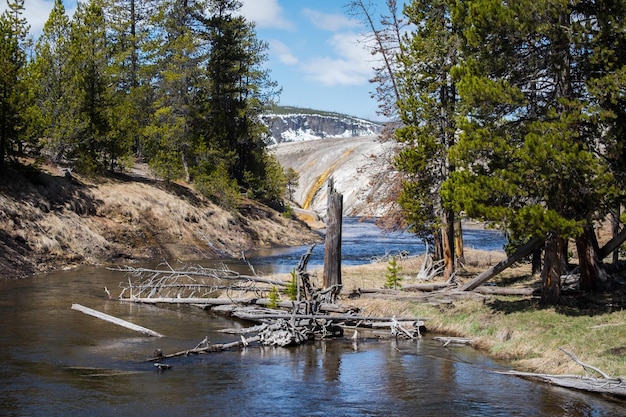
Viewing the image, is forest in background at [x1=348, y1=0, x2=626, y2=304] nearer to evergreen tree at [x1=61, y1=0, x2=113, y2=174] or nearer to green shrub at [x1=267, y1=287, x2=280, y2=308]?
green shrub at [x1=267, y1=287, x2=280, y2=308]

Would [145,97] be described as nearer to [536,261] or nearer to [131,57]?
[131,57]

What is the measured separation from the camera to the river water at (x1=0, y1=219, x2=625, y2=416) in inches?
412

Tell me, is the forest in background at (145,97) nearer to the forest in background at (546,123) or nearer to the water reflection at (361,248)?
the water reflection at (361,248)

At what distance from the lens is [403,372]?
42.4 feet

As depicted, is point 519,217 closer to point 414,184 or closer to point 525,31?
point 525,31

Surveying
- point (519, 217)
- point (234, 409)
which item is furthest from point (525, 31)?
point (234, 409)

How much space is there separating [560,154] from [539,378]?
14.9ft

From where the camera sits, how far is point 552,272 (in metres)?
16.1

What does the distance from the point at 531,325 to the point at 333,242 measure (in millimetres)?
6660

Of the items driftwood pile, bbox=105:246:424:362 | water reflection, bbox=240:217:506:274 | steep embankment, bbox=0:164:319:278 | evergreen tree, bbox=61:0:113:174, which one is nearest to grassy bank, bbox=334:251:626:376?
driftwood pile, bbox=105:246:424:362

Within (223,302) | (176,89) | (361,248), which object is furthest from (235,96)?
(223,302)

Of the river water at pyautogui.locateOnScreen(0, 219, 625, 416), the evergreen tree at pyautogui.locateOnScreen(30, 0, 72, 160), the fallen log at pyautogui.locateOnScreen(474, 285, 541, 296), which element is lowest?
the river water at pyautogui.locateOnScreen(0, 219, 625, 416)

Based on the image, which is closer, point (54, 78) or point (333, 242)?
point (333, 242)

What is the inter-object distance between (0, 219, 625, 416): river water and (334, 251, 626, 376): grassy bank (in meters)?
0.75
